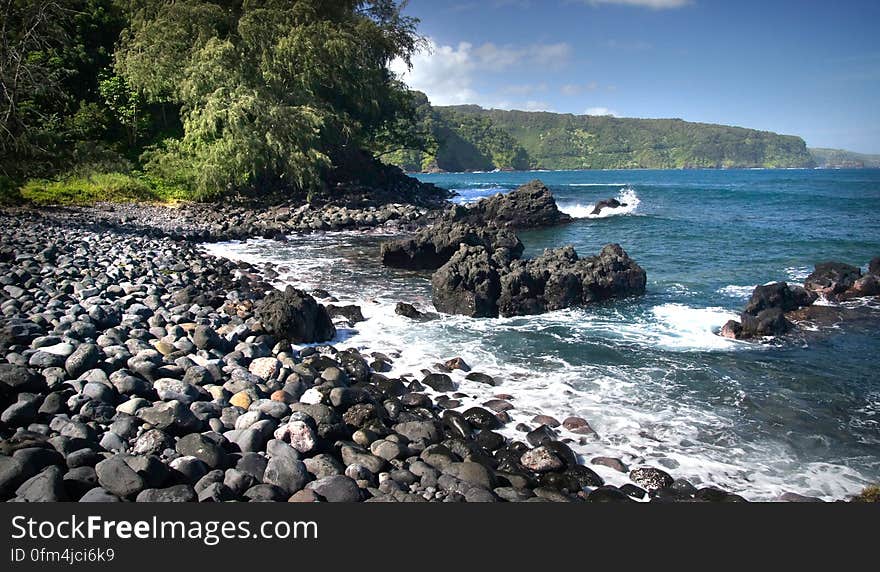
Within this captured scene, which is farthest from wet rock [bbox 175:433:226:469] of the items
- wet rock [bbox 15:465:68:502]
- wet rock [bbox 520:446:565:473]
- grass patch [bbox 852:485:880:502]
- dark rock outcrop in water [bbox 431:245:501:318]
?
dark rock outcrop in water [bbox 431:245:501:318]

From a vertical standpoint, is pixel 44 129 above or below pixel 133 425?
above

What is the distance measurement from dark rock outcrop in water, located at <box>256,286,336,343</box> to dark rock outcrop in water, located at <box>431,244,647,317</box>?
12.9 ft

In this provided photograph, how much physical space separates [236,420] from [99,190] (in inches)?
1054

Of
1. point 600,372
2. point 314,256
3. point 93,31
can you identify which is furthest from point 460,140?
point 600,372

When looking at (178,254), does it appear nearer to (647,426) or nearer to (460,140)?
(647,426)

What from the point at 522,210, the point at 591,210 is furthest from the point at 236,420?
the point at 591,210

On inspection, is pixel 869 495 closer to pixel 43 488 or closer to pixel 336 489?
pixel 336 489

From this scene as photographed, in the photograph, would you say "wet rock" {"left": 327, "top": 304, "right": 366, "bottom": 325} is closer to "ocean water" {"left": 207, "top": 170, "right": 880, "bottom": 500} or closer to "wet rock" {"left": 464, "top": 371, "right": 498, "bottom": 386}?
"ocean water" {"left": 207, "top": 170, "right": 880, "bottom": 500}

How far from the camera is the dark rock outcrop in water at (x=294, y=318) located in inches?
398

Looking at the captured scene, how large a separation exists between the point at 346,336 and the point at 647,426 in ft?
20.9

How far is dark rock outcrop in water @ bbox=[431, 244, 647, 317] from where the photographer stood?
13.8 m

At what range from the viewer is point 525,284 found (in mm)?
14242

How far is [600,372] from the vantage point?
9578 mm

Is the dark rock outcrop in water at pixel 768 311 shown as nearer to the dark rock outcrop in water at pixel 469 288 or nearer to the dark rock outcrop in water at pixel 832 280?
the dark rock outcrop in water at pixel 832 280
